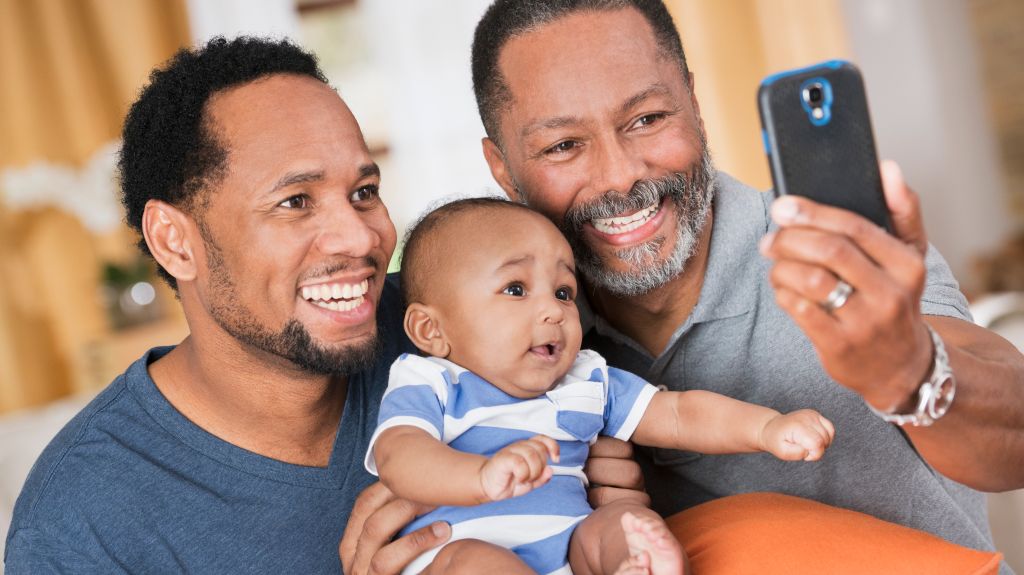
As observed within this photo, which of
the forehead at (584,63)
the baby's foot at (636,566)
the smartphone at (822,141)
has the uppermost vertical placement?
the forehead at (584,63)

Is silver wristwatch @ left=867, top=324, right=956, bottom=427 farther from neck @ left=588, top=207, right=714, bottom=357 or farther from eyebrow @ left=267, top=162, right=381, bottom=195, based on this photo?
eyebrow @ left=267, top=162, right=381, bottom=195

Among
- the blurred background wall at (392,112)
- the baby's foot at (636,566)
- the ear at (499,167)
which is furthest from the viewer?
the blurred background wall at (392,112)

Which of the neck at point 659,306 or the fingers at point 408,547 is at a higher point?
the neck at point 659,306

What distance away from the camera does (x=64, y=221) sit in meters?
4.36

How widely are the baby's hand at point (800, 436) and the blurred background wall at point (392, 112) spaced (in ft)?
10.3

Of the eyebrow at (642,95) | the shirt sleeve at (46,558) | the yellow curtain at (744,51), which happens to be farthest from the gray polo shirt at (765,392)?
the yellow curtain at (744,51)

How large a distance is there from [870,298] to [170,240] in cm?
119

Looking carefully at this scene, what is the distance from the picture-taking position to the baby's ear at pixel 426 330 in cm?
158

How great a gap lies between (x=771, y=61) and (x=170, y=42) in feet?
9.42

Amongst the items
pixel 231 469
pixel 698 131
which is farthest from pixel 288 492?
pixel 698 131

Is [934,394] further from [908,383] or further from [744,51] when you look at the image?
[744,51]

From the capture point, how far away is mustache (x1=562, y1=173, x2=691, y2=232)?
5.84 feet

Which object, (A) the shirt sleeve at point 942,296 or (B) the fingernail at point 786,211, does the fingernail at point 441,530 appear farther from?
(A) the shirt sleeve at point 942,296

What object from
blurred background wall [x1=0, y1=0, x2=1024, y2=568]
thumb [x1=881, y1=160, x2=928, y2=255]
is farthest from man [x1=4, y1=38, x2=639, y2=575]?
blurred background wall [x1=0, y1=0, x2=1024, y2=568]
